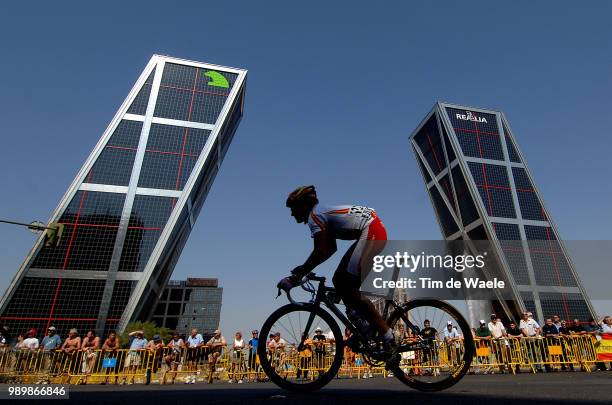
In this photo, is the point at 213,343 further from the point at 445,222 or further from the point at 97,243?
the point at 445,222

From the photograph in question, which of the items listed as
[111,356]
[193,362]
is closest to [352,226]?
[193,362]

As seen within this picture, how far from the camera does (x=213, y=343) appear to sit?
11141 millimetres

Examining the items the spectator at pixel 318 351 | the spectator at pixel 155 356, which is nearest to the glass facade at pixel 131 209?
the spectator at pixel 155 356

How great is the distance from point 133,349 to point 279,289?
9419 mm

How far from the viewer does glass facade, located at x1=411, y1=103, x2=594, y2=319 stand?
2456 inches

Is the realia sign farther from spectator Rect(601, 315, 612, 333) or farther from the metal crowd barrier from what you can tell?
the metal crowd barrier

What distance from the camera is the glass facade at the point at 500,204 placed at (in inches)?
2456

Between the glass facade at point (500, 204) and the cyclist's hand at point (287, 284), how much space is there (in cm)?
6678

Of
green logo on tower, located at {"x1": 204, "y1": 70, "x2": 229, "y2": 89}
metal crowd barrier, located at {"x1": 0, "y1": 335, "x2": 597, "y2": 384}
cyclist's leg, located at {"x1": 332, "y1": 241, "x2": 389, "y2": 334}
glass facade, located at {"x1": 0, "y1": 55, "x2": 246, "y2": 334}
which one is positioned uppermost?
green logo on tower, located at {"x1": 204, "y1": 70, "x2": 229, "y2": 89}

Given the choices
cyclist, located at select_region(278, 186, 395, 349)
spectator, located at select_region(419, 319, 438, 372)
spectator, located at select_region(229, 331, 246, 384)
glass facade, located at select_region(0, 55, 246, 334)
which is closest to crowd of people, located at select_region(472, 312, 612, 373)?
spectator, located at select_region(229, 331, 246, 384)

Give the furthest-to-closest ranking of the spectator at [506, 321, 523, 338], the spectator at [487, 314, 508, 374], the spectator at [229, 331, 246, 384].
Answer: the spectator at [506, 321, 523, 338]
the spectator at [487, 314, 508, 374]
the spectator at [229, 331, 246, 384]

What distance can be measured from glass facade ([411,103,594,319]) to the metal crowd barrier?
56.1 metres

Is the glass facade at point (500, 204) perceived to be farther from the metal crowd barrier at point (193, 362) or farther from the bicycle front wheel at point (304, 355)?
the bicycle front wheel at point (304, 355)

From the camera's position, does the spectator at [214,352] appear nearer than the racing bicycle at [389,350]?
No
